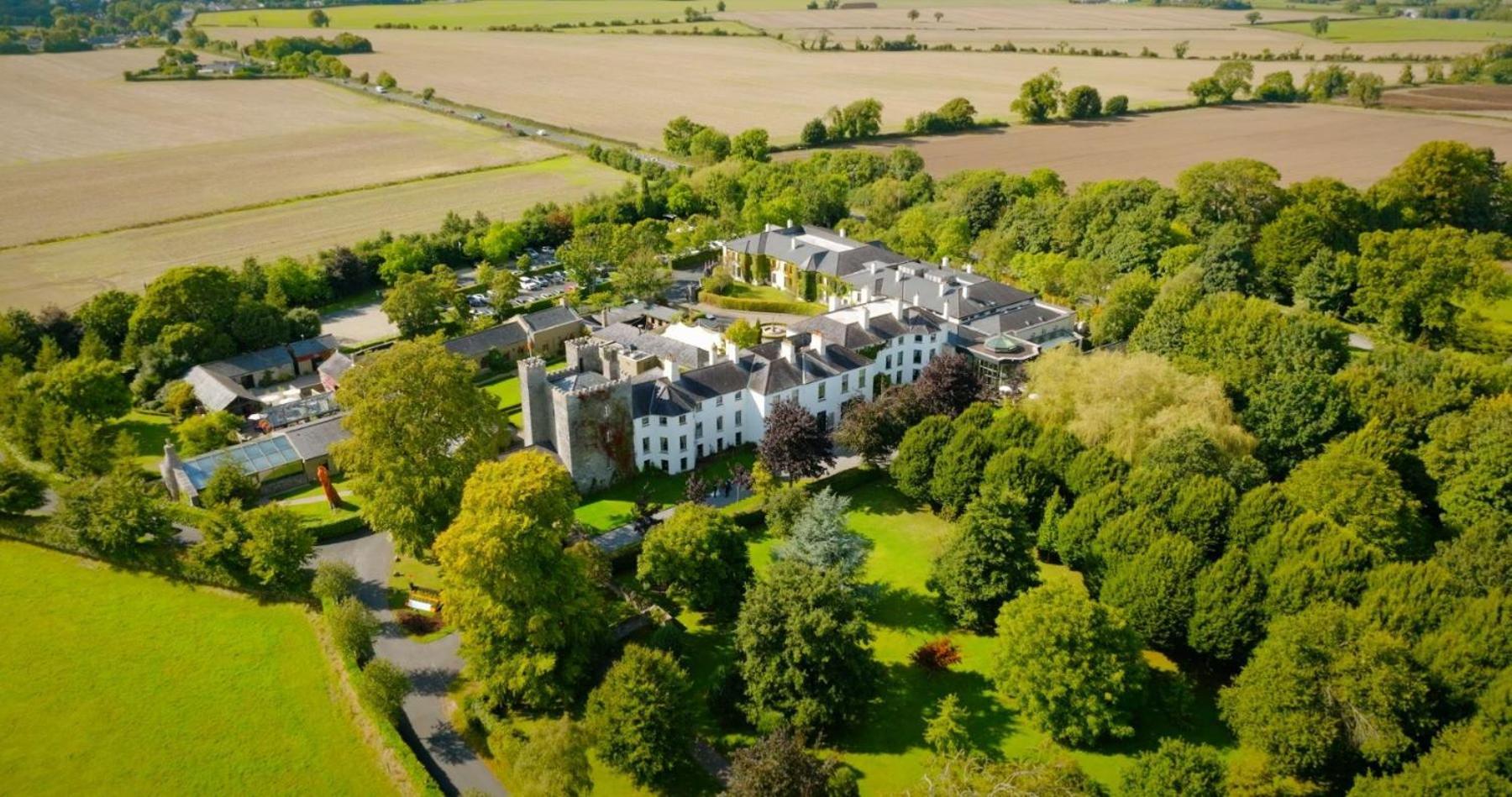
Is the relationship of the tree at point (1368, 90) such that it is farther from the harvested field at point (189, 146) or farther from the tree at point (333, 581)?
the tree at point (333, 581)

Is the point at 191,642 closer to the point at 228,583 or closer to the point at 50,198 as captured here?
the point at 228,583

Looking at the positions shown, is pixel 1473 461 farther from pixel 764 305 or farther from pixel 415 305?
pixel 415 305

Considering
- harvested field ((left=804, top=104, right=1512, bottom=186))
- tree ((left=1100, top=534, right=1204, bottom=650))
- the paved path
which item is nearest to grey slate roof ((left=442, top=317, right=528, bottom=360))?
the paved path

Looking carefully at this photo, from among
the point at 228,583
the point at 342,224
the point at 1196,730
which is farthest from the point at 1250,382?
the point at 342,224

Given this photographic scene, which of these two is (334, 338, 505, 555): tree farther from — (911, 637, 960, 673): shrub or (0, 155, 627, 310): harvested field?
(0, 155, 627, 310): harvested field

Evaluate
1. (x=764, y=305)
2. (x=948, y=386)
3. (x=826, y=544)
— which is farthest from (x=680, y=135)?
(x=826, y=544)

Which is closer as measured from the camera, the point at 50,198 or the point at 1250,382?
the point at 1250,382
